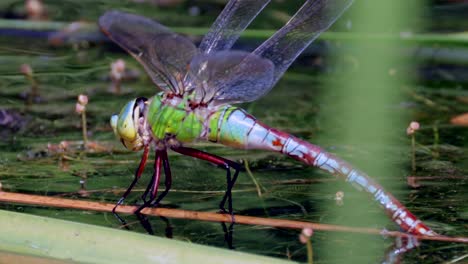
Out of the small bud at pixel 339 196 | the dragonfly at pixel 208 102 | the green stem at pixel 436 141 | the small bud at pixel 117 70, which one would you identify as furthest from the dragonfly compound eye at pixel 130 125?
the small bud at pixel 117 70

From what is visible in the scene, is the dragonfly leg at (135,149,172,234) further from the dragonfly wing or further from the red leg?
the dragonfly wing

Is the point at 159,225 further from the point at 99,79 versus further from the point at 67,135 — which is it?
the point at 99,79

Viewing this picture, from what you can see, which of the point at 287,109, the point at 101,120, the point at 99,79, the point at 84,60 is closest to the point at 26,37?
the point at 84,60

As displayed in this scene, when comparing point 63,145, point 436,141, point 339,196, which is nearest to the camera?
point 339,196

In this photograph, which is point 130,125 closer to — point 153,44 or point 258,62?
point 153,44

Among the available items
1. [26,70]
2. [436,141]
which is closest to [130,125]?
[436,141]

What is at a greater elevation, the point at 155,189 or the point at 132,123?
the point at 132,123

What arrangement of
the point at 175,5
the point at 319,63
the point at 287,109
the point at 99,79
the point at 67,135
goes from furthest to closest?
the point at 175,5 → the point at 319,63 → the point at 99,79 → the point at 287,109 → the point at 67,135
